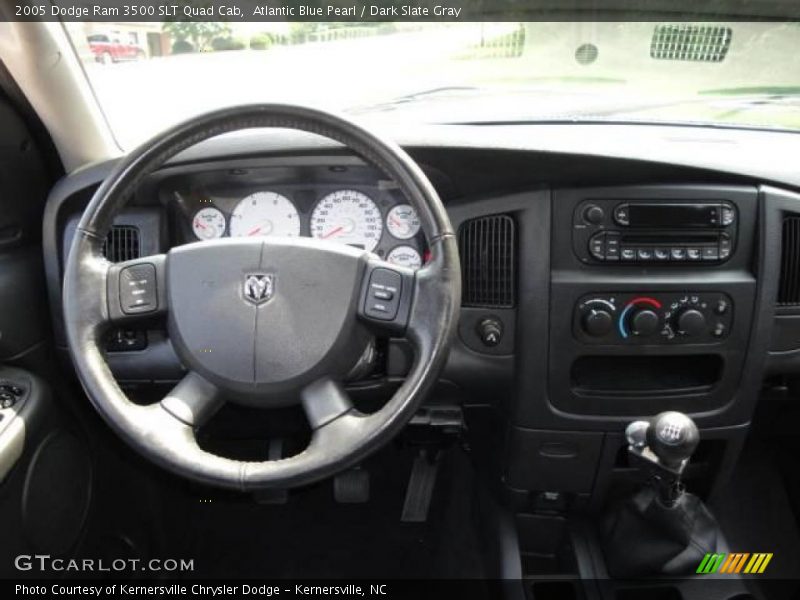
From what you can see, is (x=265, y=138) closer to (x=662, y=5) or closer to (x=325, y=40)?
(x=325, y=40)

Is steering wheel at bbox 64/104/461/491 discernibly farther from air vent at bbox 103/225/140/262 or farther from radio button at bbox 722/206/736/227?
radio button at bbox 722/206/736/227

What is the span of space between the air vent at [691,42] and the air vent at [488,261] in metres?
0.69

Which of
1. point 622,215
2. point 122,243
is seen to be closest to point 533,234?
point 622,215

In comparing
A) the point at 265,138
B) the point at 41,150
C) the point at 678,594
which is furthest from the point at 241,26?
the point at 678,594

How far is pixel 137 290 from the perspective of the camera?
4.45 ft

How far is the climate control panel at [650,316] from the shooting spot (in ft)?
5.67

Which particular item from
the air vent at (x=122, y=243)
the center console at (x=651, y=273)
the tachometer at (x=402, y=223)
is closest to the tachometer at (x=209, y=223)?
the air vent at (x=122, y=243)

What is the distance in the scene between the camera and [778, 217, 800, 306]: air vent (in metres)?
1.76

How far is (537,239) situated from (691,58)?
748 millimetres

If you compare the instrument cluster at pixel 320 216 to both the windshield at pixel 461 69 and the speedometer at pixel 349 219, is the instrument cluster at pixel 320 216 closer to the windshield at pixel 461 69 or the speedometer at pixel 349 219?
the speedometer at pixel 349 219

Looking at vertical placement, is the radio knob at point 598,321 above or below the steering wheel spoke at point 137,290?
below

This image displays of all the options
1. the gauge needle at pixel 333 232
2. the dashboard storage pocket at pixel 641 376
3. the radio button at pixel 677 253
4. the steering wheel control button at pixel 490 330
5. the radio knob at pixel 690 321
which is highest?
the gauge needle at pixel 333 232

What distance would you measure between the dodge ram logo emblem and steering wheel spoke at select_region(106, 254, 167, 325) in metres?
0.17

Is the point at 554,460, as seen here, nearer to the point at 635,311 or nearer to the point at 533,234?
the point at 635,311
